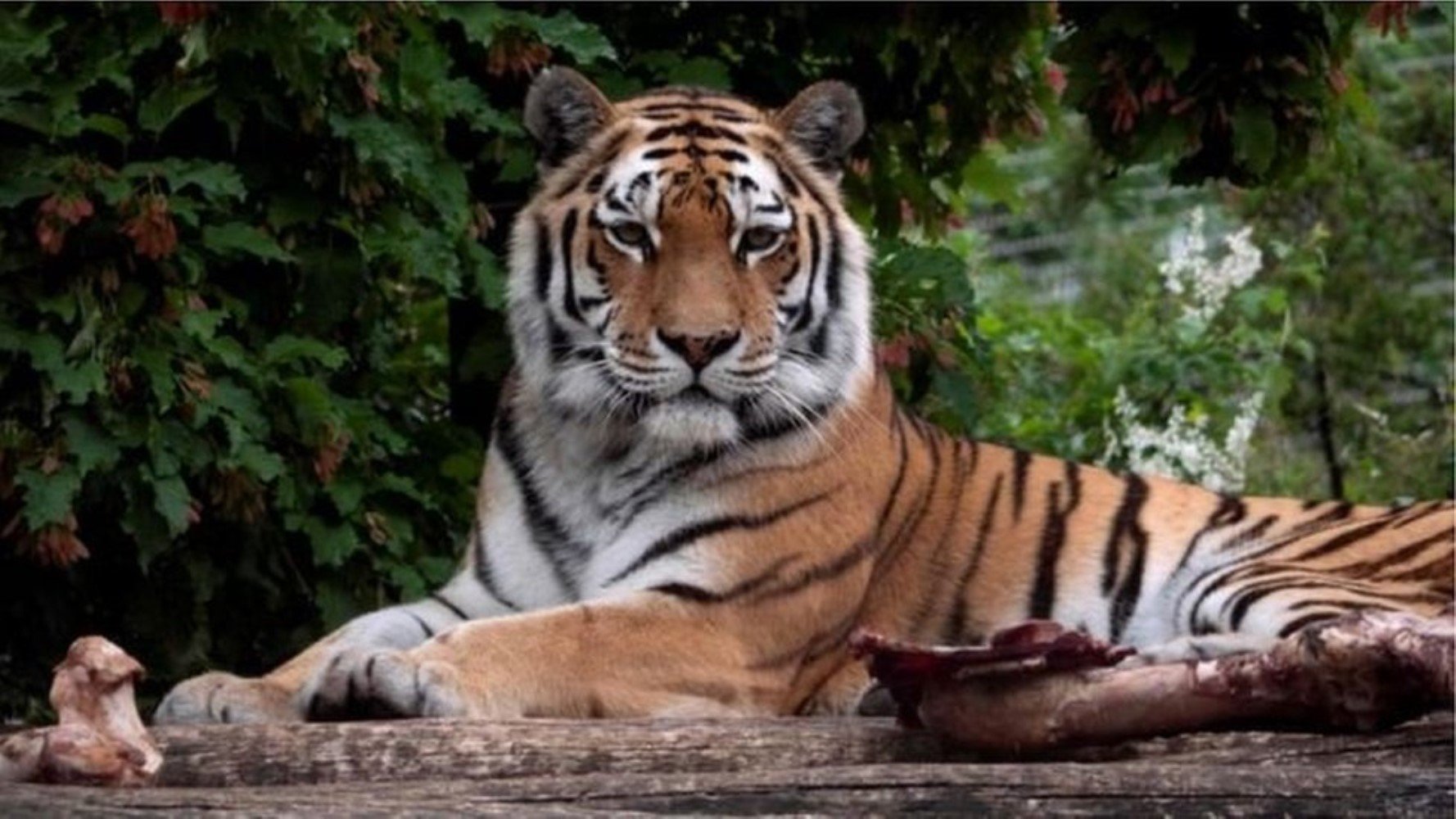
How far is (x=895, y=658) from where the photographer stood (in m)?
3.33

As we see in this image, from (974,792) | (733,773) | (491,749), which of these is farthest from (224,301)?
(974,792)

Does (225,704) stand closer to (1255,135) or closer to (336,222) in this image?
(336,222)

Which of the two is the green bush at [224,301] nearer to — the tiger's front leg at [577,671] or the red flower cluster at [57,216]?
the red flower cluster at [57,216]

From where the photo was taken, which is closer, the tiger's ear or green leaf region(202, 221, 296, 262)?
the tiger's ear

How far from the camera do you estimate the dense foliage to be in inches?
181

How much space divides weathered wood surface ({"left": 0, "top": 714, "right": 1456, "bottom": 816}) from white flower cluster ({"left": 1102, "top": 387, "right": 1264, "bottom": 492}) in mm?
3215

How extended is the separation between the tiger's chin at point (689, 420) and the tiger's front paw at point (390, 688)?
539mm

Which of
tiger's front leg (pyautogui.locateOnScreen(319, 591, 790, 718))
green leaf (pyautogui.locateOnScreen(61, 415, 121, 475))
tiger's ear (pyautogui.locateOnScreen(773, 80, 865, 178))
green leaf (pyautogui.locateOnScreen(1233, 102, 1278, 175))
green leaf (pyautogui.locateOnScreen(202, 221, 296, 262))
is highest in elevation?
green leaf (pyautogui.locateOnScreen(1233, 102, 1278, 175))

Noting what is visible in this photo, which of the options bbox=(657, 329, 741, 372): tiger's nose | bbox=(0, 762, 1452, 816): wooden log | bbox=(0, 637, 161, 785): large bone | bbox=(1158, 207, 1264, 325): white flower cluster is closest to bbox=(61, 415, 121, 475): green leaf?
bbox=(657, 329, 741, 372): tiger's nose

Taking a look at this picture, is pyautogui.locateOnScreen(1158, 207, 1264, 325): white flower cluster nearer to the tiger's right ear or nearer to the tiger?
the tiger

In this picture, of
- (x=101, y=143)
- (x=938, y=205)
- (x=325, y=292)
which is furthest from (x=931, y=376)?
(x=101, y=143)

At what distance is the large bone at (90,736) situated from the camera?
3.13m

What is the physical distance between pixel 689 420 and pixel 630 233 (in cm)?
28

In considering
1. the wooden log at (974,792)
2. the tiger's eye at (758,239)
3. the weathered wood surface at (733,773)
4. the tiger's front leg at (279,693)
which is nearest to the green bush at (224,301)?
the tiger's front leg at (279,693)
